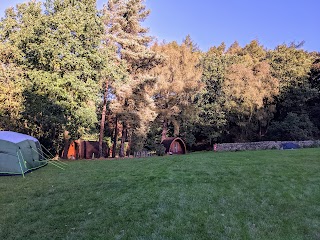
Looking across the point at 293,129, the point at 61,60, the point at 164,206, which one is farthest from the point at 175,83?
the point at 164,206

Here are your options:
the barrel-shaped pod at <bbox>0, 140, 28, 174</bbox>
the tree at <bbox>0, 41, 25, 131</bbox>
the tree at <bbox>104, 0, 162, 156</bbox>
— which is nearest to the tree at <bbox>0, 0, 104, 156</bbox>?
the tree at <bbox>0, 41, 25, 131</bbox>

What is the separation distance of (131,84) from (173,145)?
8.50 meters

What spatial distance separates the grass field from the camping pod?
18.7 m

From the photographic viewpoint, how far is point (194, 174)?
385 inches

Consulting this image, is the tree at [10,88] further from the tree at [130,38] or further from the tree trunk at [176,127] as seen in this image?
the tree trunk at [176,127]

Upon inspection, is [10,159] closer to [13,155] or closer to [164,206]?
[13,155]

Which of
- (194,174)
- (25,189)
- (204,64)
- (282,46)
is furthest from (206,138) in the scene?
(25,189)

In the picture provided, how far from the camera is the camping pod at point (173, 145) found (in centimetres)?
2846

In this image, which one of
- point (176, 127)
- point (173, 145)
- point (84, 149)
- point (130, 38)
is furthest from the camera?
point (176, 127)

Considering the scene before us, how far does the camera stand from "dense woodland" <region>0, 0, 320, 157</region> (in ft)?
56.5

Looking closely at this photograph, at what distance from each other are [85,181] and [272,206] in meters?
5.58

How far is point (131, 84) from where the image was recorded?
24953 millimetres

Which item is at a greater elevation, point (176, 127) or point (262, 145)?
point (176, 127)

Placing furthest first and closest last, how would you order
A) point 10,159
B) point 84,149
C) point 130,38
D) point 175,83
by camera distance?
point 175,83, point 84,149, point 130,38, point 10,159
